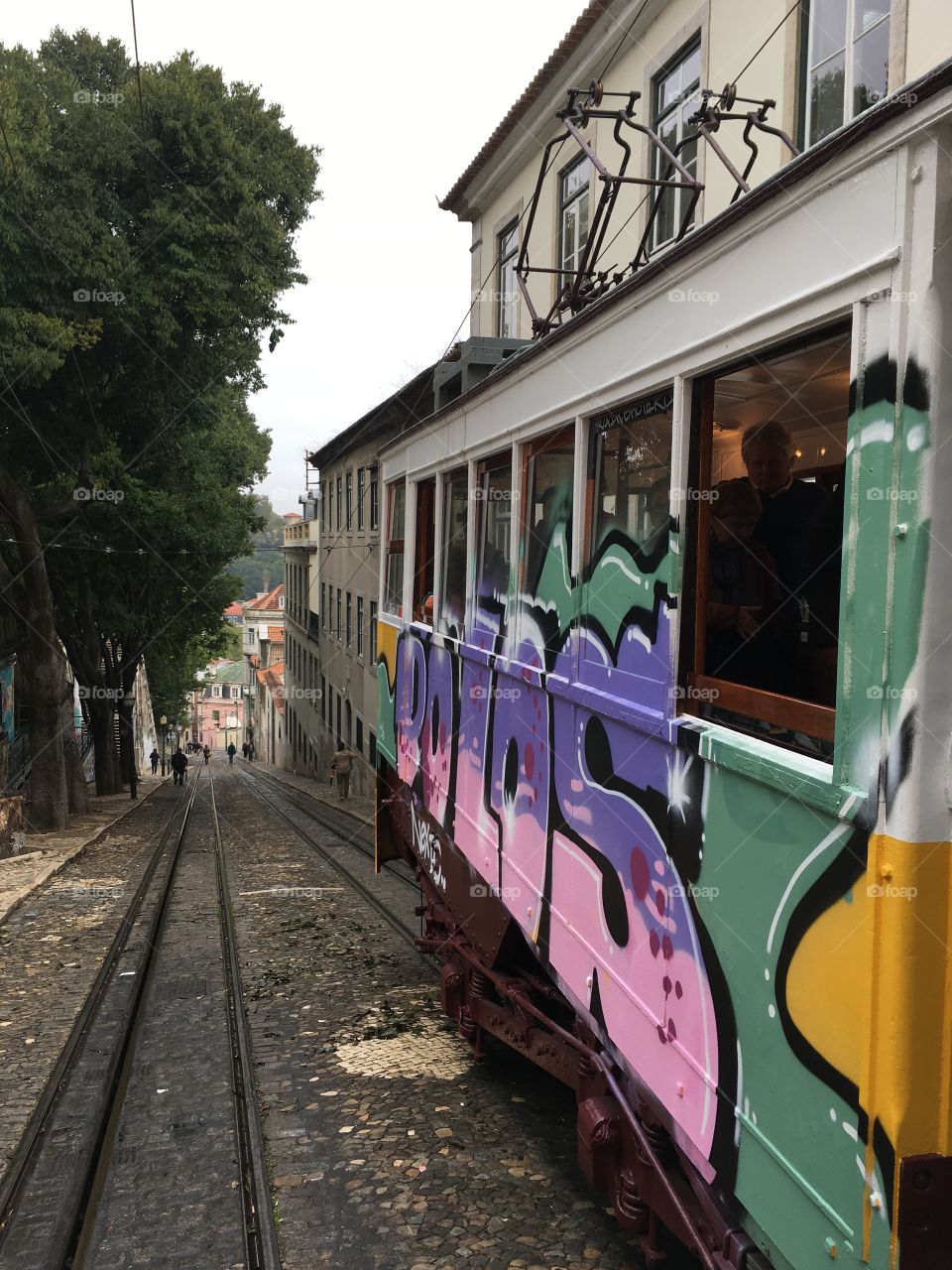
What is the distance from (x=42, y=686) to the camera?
17.6 metres

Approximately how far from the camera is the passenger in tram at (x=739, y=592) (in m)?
2.75

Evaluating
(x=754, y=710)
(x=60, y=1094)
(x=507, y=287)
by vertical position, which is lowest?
(x=60, y=1094)

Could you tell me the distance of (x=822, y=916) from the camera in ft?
7.14

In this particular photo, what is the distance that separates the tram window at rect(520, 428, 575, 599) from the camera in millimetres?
3945

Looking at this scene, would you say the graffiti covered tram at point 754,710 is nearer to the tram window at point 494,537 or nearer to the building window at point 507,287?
the tram window at point 494,537

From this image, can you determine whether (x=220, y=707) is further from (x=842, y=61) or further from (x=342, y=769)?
(x=842, y=61)

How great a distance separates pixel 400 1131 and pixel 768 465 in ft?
13.2

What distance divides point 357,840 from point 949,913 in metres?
14.5

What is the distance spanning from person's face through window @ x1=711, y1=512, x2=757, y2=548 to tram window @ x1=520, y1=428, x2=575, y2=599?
1.07 m

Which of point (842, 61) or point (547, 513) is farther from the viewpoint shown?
point (842, 61)

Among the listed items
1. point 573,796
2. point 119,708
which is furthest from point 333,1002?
point 119,708

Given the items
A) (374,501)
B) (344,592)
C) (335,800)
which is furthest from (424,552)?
(344,592)

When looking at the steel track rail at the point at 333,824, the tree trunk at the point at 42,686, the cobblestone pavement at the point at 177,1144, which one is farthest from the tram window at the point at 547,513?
the tree trunk at the point at 42,686

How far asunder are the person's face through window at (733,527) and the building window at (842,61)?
6318 millimetres
